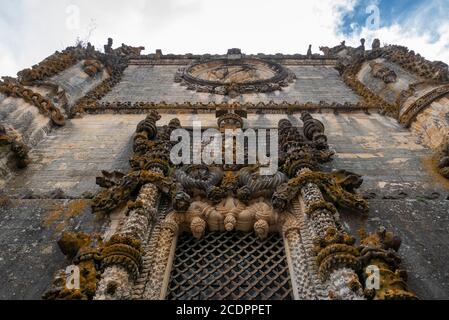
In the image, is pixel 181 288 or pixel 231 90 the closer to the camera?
pixel 181 288

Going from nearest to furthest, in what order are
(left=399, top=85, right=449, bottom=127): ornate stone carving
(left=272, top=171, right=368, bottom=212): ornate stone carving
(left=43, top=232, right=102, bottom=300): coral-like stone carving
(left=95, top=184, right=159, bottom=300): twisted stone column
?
(left=43, top=232, right=102, bottom=300): coral-like stone carving
(left=95, top=184, right=159, bottom=300): twisted stone column
(left=272, top=171, right=368, bottom=212): ornate stone carving
(left=399, top=85, right=449, bottom=127): ornate stone carving

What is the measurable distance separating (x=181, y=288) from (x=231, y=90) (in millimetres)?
9801

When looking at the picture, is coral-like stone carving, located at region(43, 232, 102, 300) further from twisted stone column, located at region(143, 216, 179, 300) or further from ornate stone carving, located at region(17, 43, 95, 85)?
ornate stone carving, located at region(17, 43, 95, 85)

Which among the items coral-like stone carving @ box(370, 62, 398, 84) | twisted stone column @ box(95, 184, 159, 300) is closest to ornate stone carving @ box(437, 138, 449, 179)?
coral-like stone carving @ box(370, 62, 398, 84)

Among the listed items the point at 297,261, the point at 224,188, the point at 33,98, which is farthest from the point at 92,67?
the point at 297,261

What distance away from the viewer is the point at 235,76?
19125 millimetres

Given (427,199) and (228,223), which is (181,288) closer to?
(228,223)

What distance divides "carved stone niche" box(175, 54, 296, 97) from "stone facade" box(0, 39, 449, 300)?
725 millimetres

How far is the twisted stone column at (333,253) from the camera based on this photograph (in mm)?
5133

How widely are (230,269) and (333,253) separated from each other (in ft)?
5.51

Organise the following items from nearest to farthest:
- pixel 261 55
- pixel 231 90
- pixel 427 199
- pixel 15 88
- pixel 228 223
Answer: pixel 228 223, pixel 427 199, pixel 15 88, pixel 231 90, pixel 261 55

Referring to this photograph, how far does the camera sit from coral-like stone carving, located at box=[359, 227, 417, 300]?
4.86m
